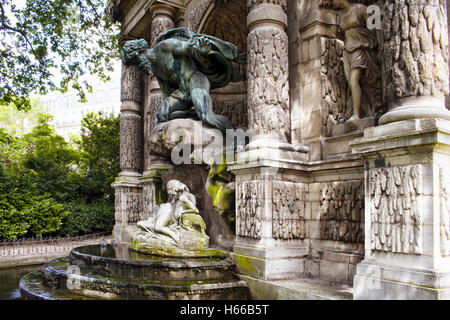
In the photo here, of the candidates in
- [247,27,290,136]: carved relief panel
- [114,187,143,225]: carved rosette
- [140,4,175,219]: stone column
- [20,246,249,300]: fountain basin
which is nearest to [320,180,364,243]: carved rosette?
[247,27,290,136]: carved relief panel

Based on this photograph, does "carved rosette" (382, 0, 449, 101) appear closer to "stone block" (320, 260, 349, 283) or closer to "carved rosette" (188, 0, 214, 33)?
"stone block" (320, 260, 349, 283)

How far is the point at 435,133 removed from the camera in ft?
12.6

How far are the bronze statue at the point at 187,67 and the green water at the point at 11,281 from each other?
4.33 m

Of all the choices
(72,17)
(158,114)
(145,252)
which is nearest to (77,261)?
(145,252)

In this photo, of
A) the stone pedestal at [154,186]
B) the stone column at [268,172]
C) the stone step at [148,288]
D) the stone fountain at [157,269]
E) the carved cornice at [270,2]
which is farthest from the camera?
the stone pedestal at [154,186]

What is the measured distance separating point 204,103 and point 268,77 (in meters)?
1.91

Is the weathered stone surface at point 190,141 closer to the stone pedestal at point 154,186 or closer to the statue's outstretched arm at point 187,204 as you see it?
the statue's outstretched arm at point 187,204

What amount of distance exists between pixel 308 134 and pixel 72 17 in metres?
11.2

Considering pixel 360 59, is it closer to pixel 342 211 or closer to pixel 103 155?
pixel 342 211

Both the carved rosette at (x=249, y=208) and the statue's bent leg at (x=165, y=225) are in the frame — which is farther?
the statue's bent leg at (x=165, y=225)

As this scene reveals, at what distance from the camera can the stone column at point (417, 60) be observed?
14.0 ft

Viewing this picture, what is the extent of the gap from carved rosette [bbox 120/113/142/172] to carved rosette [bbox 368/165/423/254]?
30.5ft

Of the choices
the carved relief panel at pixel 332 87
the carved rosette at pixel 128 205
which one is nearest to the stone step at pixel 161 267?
the carved relief panel at pixel 332 87
